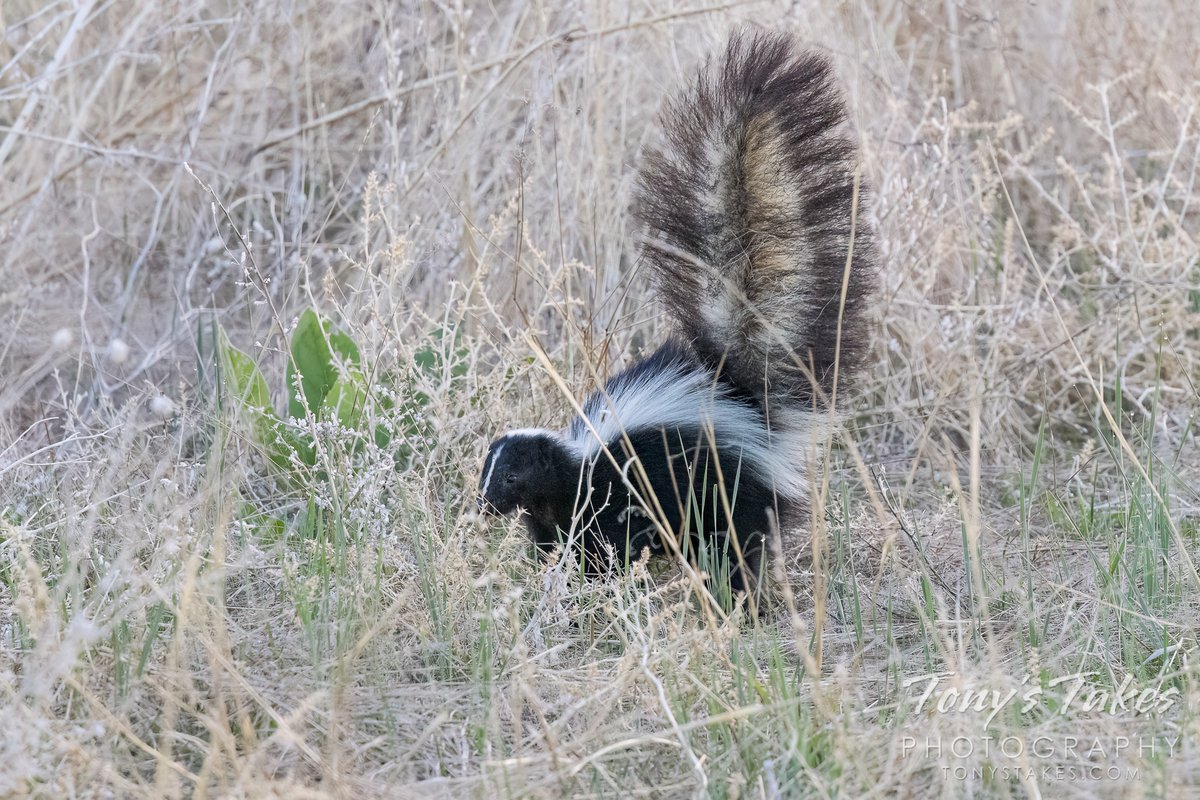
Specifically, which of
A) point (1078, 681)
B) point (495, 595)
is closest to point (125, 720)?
point (495, 595)

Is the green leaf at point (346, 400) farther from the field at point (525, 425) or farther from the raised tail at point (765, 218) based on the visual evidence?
the raised tail at point (765, 218)

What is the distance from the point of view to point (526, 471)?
12.1 ft

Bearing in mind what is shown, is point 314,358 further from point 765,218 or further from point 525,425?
point 765,218

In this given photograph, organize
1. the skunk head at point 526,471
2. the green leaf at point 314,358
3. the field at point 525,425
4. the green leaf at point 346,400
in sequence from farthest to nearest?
1. the green leaf at point 314,358
2. the green leaf at point 346,400
3. the skunk head at point 526,471
4. the field at point 525,425

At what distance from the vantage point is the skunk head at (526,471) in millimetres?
3660

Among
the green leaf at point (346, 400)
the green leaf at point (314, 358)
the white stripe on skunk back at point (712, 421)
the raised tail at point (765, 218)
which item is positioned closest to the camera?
the raised tail at point (765, 218)

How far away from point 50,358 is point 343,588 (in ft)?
8.65

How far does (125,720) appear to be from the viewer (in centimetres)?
231

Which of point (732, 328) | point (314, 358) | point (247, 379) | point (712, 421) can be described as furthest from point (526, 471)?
point (247, 379)

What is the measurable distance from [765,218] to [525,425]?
51.3 inches

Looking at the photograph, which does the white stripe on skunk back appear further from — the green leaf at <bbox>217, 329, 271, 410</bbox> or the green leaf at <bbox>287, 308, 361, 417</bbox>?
the green leaf at <bbox>217, 329, 271, 410</bbox>

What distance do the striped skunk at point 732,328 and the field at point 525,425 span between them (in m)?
0.21

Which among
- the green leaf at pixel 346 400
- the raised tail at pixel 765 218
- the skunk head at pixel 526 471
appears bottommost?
the skunk head at pixel 526 471

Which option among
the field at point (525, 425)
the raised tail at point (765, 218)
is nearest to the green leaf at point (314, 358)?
the field at point (525, 425)
